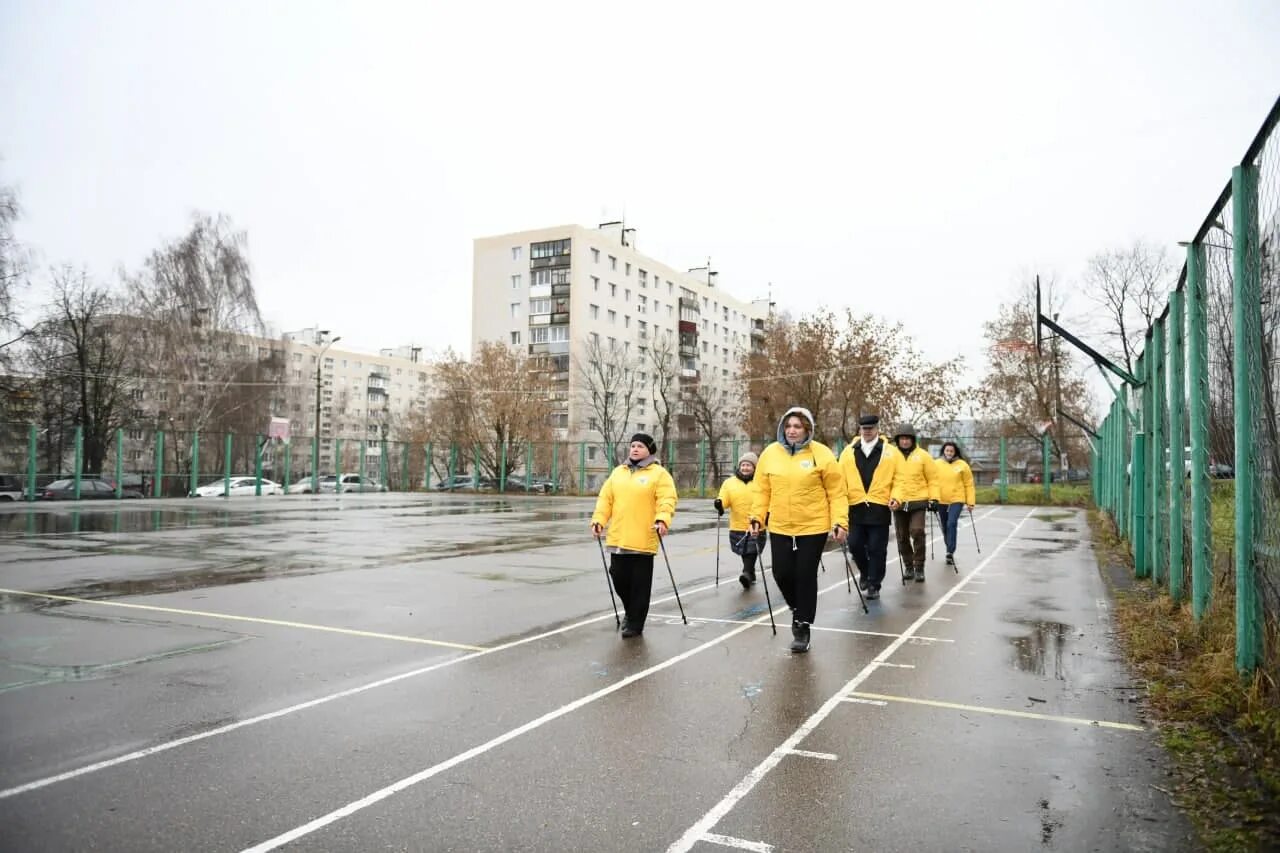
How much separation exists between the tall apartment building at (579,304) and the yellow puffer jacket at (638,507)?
59526 millimetres

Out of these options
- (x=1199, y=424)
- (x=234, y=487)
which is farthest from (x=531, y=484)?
(x=1199, y=424)

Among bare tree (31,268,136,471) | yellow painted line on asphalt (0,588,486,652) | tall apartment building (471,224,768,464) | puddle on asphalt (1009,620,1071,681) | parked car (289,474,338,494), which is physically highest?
tall apartment building (471,224,768,464)

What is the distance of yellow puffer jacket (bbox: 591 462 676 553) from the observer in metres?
7.68

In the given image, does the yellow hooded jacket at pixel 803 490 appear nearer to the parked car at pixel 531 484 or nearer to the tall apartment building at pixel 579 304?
the parked car at pixel 531 484

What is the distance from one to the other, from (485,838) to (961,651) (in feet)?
15.7

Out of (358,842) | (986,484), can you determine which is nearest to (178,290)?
(986,484)

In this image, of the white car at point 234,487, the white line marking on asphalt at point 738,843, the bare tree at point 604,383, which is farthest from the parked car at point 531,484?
the white line marking on asphalt at point 738,843

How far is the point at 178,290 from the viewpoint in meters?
42.3

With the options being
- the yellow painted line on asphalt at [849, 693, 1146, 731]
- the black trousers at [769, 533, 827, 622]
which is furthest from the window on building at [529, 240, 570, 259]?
the yellow painted line on asphalt at [849, 693, 1146, 731]

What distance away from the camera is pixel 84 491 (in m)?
36.0

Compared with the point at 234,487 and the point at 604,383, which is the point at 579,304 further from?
the point at 234,487

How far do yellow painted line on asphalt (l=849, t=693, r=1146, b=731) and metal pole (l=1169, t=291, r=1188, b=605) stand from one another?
3300mm

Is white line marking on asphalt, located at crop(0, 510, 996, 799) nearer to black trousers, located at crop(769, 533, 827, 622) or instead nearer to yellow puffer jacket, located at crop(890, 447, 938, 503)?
black trousers, located at crop(769, 533, 827, 622)

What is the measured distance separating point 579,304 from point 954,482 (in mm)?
63976
